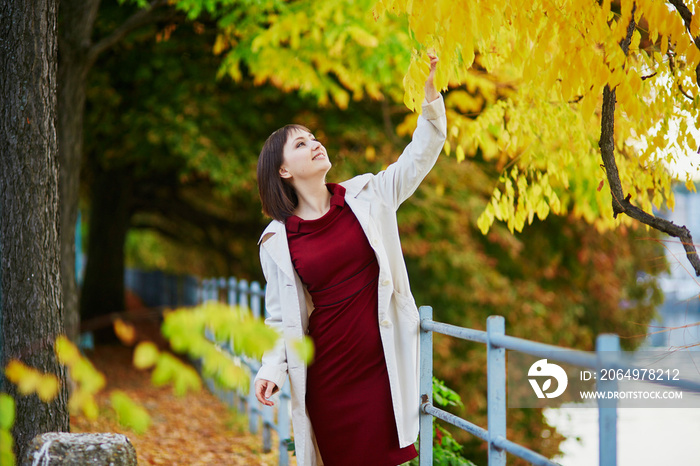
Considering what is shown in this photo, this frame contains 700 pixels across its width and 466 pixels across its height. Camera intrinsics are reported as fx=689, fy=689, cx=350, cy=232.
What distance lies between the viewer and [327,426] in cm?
307

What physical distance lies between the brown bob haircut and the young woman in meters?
0.08

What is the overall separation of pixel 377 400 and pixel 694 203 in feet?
154

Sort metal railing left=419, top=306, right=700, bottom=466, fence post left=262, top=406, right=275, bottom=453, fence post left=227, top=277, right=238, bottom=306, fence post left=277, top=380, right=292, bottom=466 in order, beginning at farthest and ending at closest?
fence post left=227, top=277, right=238, bottom=306 < fence post left=262, top=406, right=275, bottom=453 < fence post left=277, top=380, right=292, bottom=466 < metal railing left=419, top=306, right=700, bottom=466

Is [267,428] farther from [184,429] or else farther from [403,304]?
[403,304]

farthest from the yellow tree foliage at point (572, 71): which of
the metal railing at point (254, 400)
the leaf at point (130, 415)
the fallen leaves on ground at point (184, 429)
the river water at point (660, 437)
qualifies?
the fallen leaves on ground at point (184, 429)

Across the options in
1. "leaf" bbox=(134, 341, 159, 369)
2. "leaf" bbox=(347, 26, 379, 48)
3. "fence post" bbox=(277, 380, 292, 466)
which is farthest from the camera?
"leaf" bbox=(347, 26, 379, 48)

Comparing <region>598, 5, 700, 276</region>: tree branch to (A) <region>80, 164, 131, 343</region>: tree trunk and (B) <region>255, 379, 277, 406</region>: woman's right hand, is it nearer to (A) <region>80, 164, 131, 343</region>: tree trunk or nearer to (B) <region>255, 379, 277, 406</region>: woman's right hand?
(B) <region>255, 379, 277, 406</region>: woman's right hand

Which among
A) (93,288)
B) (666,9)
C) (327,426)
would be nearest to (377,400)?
(327,426)

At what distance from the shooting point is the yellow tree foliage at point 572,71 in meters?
2.84

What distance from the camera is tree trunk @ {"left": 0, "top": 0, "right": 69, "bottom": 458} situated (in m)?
3.54

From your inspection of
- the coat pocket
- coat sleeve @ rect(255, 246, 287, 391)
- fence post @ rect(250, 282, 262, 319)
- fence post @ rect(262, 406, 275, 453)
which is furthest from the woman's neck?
fence post @ rect(250, 282, 262, 319)

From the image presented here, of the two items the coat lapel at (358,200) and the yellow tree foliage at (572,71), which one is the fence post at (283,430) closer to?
the yellow tree foliage at (572,71)

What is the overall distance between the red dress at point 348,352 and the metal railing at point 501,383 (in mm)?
292

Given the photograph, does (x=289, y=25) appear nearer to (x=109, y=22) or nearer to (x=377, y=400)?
(x=109, y=22)
